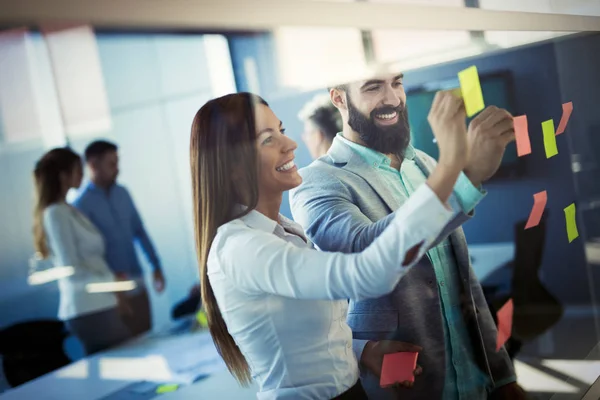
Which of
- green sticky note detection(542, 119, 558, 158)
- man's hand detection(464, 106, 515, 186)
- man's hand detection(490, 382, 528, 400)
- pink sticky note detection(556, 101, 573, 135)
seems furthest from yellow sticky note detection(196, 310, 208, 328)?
pink sticky note detection(556, 101, 573, 135)

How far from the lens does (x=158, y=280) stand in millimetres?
1096

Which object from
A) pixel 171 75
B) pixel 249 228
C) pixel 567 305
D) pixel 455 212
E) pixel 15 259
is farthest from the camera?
pixel 567 305

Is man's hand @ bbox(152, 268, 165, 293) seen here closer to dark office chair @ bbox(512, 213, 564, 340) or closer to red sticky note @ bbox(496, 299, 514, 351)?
red sticky note @ bbox(496, 299, 514, 351)

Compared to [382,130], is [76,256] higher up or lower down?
lower down

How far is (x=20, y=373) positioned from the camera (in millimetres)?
979

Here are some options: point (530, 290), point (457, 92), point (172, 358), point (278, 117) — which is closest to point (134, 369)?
point (172, 358)

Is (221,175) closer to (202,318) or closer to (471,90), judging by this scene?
(202,318)

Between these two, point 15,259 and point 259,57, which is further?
point 259,57

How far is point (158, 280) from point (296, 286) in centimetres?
26

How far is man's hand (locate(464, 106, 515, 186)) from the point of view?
157 cm

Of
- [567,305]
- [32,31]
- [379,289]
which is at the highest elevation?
[32,31]

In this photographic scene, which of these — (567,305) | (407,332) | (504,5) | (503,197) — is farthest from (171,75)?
(567,305)

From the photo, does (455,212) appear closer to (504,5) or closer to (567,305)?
(504,5)

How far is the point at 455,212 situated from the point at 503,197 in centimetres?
48
